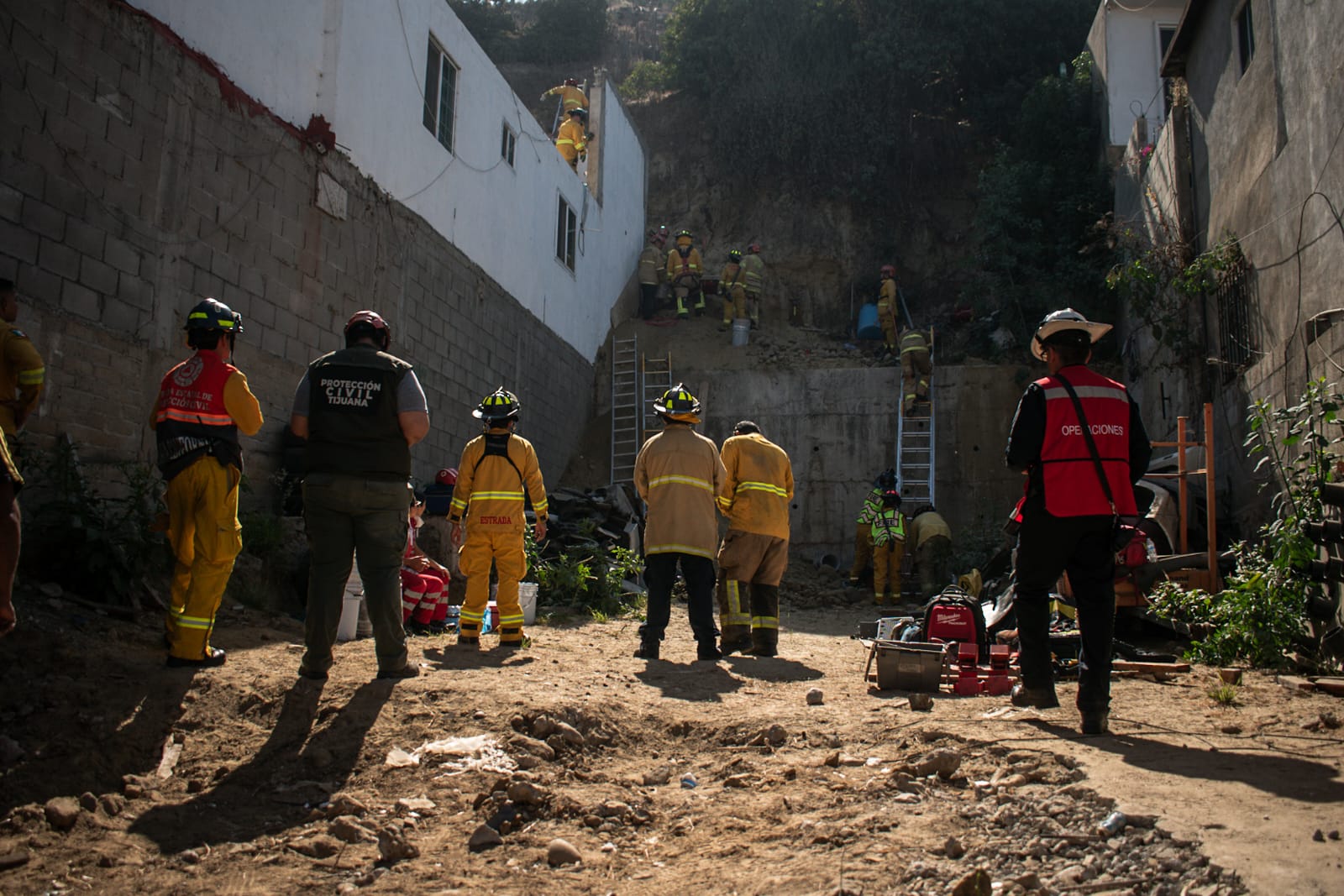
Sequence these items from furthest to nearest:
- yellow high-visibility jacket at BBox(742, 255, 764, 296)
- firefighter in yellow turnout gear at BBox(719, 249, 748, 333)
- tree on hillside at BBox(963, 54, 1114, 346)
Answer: yellow high-visibility jacket at BBox(742, 255, 764, 296) < firefighter in yellow turnout gear at BBox(719, 249, 748, 333) < tree on hillside at BBox(963, 54, 1114, 346)

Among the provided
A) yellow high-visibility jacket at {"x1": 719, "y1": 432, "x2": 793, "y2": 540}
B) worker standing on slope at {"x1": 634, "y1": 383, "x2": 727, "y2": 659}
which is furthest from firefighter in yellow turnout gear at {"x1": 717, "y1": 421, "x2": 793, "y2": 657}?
worker standing on slope at {"x1": 634, "y1": 383, "x2": 727, "y2": 659}

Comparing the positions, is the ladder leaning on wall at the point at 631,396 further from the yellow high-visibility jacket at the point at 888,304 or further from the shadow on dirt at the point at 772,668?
the shadow on dirt at the point at 772,668

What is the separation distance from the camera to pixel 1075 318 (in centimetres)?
441

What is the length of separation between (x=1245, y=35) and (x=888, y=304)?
30.9 feet

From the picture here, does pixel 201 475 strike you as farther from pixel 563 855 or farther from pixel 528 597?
pixel 528 597

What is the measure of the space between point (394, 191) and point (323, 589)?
23.0 feet

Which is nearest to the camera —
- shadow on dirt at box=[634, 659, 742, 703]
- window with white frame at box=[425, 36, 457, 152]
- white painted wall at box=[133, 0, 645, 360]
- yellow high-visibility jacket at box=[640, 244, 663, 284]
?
shadow on dirt at box=[634, 659, 742, 703]

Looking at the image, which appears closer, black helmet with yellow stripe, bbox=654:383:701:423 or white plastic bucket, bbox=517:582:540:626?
black helmet with yellow stripe, bbox=654:383:701:423

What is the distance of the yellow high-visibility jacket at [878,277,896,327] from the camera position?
1827cm

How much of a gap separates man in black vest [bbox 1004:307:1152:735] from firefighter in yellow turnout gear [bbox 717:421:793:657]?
2.57 meters

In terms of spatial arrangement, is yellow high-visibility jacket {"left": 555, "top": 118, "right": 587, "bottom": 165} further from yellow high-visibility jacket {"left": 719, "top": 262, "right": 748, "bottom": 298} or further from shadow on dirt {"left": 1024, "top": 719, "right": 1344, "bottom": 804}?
shadow on dirt {"left": 1024, "top": 719, "right": 1344, "bottom": 804}

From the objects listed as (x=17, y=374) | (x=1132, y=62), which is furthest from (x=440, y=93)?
(x=1132, y=62)

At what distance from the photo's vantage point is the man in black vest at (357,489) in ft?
15.2

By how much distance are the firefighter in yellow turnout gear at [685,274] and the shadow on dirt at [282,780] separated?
51.7 feet
